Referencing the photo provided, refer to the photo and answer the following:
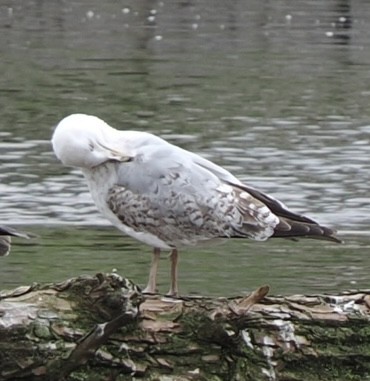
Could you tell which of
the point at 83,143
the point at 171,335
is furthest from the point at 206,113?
the point at 171,335

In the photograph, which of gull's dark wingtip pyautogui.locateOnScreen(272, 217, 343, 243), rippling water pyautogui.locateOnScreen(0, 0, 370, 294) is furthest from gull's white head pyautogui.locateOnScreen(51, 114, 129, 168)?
rippling water pyautogui.locateOnScreen(0, 0, 370, 294)

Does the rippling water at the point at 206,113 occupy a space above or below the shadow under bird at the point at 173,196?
below

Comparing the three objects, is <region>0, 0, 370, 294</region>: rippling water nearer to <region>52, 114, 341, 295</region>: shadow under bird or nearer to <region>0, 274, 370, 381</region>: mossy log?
<region>52, 114, 341, 295</region>: shadow under bird

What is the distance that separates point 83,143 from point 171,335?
120 centimetres

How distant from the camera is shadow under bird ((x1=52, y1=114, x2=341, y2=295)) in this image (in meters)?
7.44

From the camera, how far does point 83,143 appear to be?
287 inches

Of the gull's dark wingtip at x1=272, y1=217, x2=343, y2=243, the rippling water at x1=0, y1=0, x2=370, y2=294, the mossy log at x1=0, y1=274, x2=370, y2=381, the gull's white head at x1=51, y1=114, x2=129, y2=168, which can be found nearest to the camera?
the mossy log at x1=0, y1=274, x2=370, y2=381

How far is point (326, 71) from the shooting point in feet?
75.0

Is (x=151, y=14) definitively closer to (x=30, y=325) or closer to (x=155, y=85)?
(x=155, y=85)

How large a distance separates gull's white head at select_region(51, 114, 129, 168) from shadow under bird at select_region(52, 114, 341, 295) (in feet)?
0.04

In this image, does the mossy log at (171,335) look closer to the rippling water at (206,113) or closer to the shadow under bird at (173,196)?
the shadow under bird at (173,196)

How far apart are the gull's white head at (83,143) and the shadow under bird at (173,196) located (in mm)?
11

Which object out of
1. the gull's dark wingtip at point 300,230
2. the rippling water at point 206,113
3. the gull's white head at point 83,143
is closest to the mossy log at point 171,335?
the gull's dark wingtip at point 300,230

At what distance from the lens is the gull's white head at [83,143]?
7293mm
